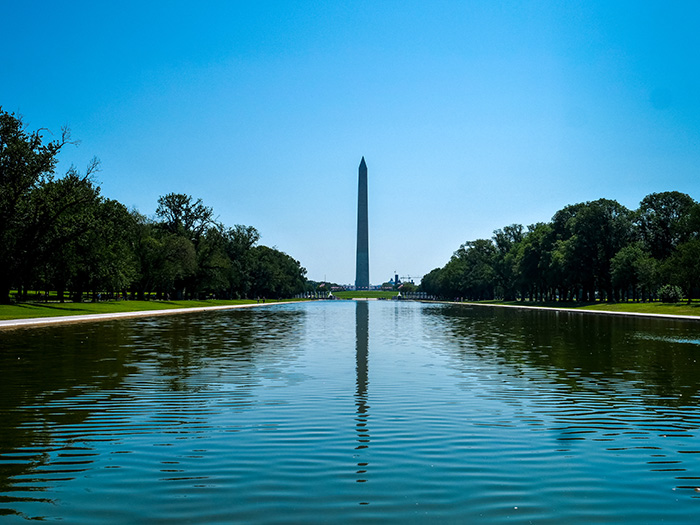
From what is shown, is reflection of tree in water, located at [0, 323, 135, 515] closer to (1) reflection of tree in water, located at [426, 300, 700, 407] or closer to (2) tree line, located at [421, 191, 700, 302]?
(1) reflection of tree in water, located at [426, 300, 700, 407]

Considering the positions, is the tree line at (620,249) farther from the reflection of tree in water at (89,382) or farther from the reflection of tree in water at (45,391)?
the reflection of tree in water at (45,391)

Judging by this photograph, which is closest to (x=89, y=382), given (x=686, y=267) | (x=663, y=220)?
(x=686, y=267)

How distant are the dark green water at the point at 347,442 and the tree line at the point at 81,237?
137 feet

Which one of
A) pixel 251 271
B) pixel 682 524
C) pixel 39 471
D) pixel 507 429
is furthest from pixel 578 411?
pixel 251 271

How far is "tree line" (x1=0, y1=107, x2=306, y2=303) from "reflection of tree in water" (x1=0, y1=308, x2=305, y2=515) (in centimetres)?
3083

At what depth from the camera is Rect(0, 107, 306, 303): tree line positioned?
55000mm

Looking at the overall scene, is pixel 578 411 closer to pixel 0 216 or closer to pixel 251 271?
pixel 0 216

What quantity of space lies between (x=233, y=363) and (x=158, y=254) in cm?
7468

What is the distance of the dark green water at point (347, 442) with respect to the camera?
6.39m

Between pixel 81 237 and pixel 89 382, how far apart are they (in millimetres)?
49821

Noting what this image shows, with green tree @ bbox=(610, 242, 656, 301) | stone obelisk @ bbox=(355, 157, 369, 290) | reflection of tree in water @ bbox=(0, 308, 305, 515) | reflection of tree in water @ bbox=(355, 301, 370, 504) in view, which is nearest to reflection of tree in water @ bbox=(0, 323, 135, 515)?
reflection of tree in water @ bbox=(0, 308, 305, 515)

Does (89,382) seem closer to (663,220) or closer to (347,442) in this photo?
(347,442)

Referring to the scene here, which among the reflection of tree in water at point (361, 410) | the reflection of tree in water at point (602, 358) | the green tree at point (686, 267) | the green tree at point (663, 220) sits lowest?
the reflection of tree in water at point (602, 358)

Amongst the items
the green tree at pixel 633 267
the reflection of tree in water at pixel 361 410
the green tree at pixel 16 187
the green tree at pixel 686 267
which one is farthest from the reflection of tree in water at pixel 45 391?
the green tree at pixel 633 267
